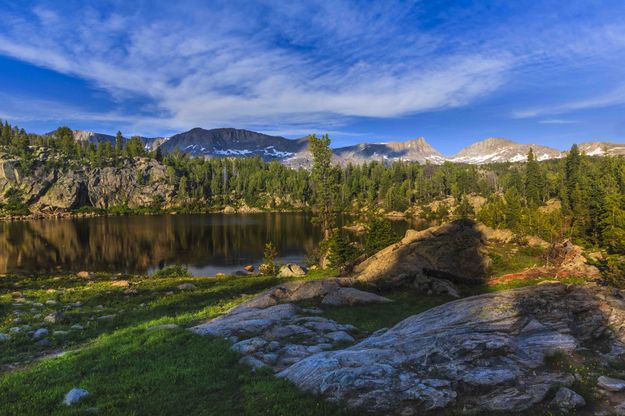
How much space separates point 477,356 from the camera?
1287 centimetres

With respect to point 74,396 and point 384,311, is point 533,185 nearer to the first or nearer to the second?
point 384,311

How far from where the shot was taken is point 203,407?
12.2 meters

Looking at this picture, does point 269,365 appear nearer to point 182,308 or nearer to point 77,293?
point 182,308

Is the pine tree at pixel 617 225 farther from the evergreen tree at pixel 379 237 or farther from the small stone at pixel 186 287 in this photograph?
the small stone at pixel 186 287

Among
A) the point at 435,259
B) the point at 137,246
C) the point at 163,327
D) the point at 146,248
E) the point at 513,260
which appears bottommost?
the point at 146,248

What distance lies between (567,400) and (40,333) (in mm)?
28118

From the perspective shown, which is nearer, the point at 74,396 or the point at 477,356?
the point at 477,356

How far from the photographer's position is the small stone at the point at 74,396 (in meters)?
12.7

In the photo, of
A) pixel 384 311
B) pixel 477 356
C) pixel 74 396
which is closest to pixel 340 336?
pixel 477 356

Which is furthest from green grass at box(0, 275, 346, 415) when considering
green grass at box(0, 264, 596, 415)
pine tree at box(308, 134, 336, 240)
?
pine tree at box(308, 134, 336, 240)

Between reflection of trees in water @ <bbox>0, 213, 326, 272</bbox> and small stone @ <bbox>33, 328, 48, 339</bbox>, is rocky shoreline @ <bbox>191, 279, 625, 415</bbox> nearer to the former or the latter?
small stone @ <bbox>33, 328, 48, 339</bbox>

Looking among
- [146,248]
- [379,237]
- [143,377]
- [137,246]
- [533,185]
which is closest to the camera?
[143,377]

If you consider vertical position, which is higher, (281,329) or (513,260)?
(281,329)

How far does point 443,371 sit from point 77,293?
3902 centimetres
